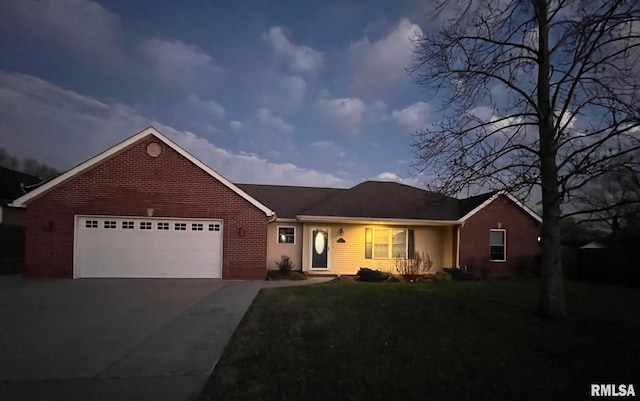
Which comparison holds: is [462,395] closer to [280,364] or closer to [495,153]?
[280,364]

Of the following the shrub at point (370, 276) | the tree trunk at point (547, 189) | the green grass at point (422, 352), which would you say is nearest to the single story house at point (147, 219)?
the shrub at point (370, 276)

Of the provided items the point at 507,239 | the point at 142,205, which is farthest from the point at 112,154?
the point at 507,239

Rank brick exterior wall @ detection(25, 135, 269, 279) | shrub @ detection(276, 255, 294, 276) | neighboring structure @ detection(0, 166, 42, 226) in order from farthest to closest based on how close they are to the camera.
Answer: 1. neighboring structure @ detection(0, 166, 42, 226)
2. shrub @ detection(276, 255, 294, 276)
3. brick exterior wall @ detection(25, 135, 269, 279)

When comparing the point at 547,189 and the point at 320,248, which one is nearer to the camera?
the point at 547,189

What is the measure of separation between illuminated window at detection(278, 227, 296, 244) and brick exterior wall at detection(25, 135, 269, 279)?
292 centimetres

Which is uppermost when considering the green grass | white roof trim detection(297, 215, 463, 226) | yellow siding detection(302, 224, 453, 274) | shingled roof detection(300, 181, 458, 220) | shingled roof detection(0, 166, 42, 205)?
shingled roof detection(0, 166, 42, 205)

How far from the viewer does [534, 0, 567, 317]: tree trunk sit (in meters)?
8.38

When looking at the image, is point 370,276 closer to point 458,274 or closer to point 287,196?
point 458,274

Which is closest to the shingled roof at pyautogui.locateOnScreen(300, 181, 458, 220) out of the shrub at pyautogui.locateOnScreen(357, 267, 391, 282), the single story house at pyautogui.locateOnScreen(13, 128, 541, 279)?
the single story house at pyautogui.locateOnScreen(13, 128, 541, 279)

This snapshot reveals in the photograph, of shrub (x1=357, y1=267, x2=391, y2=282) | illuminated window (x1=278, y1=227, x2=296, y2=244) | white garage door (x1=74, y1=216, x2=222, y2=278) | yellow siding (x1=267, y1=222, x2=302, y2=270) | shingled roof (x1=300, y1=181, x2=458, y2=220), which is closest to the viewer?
white garage door (x1=74, y1=216, x2=222, y2=278)

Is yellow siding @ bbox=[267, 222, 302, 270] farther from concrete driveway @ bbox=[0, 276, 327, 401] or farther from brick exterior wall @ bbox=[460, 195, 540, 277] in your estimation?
brick exterior wall @ bbox=[460, 195, 540, 277]

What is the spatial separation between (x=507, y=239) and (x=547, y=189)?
1092cm

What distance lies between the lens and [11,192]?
23.8 meters

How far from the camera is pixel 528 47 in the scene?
28.6 feet
